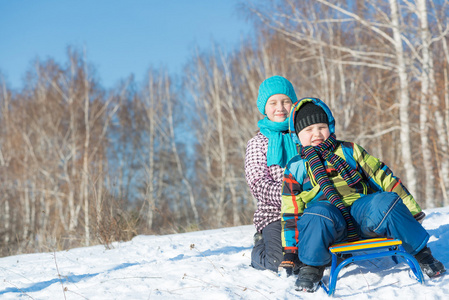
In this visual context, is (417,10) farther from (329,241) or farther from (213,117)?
(213,117)

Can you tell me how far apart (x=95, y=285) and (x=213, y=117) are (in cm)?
1535

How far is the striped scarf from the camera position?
7.70 feet

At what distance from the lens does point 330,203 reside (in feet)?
7.66

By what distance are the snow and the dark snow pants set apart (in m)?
0.07

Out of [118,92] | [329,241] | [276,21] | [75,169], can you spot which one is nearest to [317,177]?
[329,241]

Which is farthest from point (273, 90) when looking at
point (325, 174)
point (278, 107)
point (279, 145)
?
point (325, 174)

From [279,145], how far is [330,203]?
2.66ft

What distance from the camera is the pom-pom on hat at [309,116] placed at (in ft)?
8.56

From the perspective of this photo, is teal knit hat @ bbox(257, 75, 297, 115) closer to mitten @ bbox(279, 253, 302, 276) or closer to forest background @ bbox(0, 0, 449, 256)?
mitten @ bbox(279, 253, 302, 276)

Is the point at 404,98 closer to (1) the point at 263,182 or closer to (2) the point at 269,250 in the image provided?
(1) the point at 263,182

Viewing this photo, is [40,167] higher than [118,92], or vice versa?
[118,92]

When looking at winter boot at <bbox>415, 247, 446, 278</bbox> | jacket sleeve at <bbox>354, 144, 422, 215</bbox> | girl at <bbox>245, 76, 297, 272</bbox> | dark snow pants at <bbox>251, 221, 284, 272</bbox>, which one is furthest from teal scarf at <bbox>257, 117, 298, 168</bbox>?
winter boot at <bbox>415, 247, 446, 278</bbox>

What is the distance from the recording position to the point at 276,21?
9.24 meters

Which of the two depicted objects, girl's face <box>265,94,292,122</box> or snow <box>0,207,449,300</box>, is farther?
girl's face <box>265,94,292,122</box>
